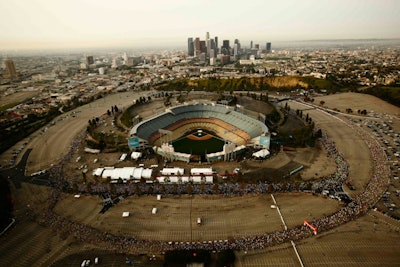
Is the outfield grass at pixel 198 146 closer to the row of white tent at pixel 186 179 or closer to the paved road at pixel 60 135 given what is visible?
the row of white tent at pixel 186 179

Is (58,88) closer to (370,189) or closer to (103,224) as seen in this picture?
(103,224)

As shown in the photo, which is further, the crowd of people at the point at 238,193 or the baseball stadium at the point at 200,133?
the baseball stadium at the point at 200,133

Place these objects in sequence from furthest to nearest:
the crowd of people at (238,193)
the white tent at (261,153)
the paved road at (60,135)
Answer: the paved road at (60,135)
the white tent at (261,153)
the crowd of people at (238,193)

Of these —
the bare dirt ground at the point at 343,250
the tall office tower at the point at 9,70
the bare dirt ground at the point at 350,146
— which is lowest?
the bare dirt ground at the point at 343,250

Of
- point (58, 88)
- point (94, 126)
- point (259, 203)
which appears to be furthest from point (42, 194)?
point (58, 88)

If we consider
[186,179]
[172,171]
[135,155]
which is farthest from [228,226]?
[135,155]

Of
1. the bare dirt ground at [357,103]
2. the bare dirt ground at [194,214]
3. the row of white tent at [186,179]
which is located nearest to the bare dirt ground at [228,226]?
the bare dirt ground at [194,214]
